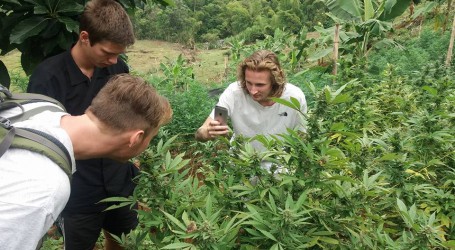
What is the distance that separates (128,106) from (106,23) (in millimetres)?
874

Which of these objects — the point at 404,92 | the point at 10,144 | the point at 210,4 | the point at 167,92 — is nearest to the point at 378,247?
the point at 10,144

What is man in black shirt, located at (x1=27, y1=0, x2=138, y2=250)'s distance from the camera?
2.20m

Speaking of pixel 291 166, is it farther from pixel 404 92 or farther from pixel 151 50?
pixel 151 50

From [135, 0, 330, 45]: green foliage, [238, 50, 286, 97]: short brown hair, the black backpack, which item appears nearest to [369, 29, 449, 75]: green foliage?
[238, 50, 286, 97]: short brown hair

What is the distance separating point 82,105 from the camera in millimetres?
2332

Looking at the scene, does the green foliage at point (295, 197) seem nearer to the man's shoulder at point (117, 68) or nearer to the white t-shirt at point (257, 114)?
the white t-shirt at point (257, 114)

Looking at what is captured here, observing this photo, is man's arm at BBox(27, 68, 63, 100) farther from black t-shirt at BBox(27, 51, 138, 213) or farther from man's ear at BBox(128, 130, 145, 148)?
man's ear at BBox(128, 130, 145, 148)

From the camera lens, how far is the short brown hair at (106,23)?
2189 mm

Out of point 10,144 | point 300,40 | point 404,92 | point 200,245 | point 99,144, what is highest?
point 10,144

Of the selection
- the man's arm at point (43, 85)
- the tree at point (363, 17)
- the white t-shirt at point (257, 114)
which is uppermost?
the man's arm at point (43, 85)

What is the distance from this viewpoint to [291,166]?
179 centimetres

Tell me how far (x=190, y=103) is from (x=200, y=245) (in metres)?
3.97

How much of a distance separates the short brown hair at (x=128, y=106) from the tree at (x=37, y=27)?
1.16 metres

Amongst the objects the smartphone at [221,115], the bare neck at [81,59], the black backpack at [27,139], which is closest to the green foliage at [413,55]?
the smartphone at [221,115]
